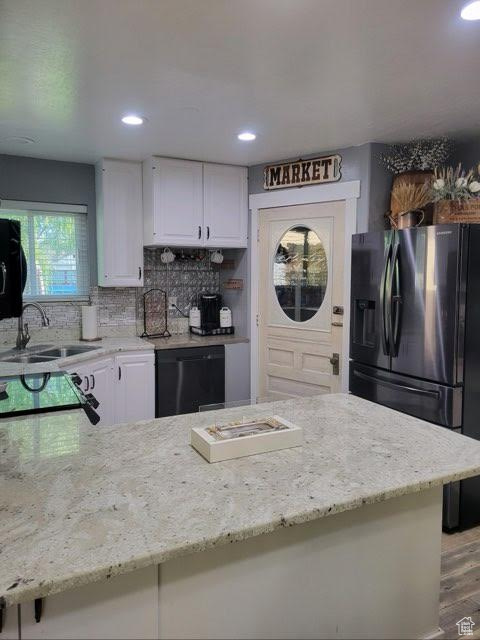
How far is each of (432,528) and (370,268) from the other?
6.54 ft

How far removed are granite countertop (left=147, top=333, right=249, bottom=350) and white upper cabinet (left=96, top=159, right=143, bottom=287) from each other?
56 centimetres

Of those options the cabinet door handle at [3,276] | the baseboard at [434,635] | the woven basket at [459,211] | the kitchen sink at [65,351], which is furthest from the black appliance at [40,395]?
the woven basket at [459,211]

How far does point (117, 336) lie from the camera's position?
4.20m

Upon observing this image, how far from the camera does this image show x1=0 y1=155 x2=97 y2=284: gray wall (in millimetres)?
3748

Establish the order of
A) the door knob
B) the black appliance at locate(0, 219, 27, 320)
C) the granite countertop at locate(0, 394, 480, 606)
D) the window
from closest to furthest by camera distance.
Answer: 1. the granite countertop at locate(0, 394, 480, 606)
2. the black appliance at locate(0, 219, 27, 320)
3. the door knob
4. the window

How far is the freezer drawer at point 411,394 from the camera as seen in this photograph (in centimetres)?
270

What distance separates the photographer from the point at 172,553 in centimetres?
94

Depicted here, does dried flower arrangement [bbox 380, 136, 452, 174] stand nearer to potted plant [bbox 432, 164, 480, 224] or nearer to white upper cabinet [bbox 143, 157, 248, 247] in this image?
potted plant [bbox 432, 164, 480, 224]

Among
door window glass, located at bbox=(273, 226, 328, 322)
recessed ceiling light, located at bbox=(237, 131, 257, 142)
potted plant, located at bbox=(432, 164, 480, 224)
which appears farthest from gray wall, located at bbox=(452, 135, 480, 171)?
recessed ceiling light, located at bbox=(237, 131, 257, 142)

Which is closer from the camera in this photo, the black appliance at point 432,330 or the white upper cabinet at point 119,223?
the black appliance at point 432,330

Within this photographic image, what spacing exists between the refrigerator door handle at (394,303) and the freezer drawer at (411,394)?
0.66 ft

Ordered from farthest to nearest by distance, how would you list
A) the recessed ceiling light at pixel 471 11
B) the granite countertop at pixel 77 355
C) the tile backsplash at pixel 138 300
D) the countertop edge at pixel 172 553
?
1. the tile backsplash at pixel 138 300
2. the granite countertop at pixel 77 355
3. the recessed ceiling light at pixel 471 11
4. the countertop edge at pixel 172 553

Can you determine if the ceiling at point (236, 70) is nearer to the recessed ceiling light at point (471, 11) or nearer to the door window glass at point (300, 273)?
the recessed ceiling light at point (471, 11)

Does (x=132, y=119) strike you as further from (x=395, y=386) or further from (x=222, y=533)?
(x=222, y=533)
